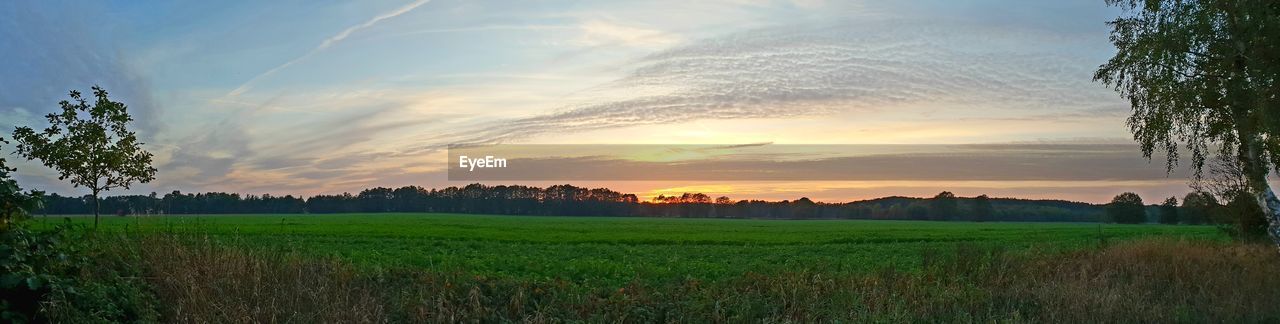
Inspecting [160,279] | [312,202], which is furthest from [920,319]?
[312,202]

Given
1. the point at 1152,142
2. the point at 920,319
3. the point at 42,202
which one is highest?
the point at 1152,142

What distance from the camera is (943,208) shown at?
482 feet

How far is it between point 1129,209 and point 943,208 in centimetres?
3692

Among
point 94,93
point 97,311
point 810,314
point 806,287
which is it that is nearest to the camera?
point 97,311

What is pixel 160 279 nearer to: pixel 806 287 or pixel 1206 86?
pixel 806 287

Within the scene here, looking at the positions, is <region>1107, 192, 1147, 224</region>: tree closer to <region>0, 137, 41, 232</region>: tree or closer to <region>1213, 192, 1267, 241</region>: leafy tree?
<region>1213, 192, 1267, 241</region>: leafy tree

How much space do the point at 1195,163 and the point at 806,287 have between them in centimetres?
1728

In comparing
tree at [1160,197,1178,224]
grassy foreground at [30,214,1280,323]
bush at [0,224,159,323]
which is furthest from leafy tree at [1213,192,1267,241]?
tree at [1160,197,1178,224]

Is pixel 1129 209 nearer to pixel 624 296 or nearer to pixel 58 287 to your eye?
pixel 624 296

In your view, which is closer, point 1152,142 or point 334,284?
point 334,284

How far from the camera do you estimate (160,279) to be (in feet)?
33.3

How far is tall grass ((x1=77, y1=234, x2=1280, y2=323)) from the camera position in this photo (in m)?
10.0

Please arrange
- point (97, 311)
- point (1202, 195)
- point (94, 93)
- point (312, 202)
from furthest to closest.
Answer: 1. point (312, 202)
2. point (1202, 195)
3. point (94, 93)
4. point (97, 311)

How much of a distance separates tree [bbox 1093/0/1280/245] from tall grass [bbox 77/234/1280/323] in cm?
582
